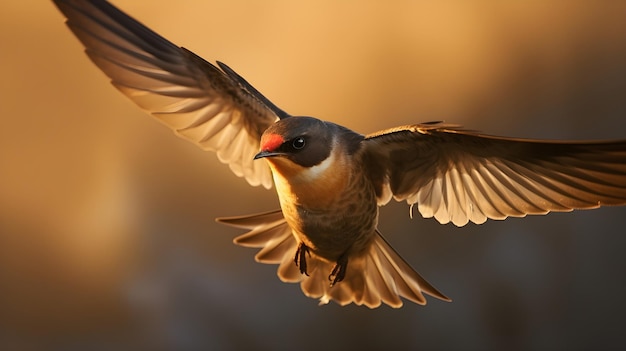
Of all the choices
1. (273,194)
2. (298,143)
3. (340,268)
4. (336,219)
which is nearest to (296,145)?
(298,143)

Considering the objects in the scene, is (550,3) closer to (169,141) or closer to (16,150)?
(169,141)

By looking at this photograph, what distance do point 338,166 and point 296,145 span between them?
2.7 inches

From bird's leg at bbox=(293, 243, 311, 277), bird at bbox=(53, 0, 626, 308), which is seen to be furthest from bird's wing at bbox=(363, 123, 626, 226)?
bird's leg at bbox=(293, 243, 311, 277)

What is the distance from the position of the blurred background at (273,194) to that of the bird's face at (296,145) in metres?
0.85

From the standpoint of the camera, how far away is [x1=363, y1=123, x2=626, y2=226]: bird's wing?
0.77 metres

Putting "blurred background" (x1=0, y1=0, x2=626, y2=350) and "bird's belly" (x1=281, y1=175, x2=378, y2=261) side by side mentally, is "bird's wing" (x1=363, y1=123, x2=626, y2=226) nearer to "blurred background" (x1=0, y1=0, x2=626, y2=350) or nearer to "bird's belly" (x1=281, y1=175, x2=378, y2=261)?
"bird's belly" (x1=281, y1=175, x2=378, y2=261)

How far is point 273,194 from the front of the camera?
1.76 meters

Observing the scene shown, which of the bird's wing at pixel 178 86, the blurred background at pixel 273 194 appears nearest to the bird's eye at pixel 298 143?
the bird's wing at pixel 178 86

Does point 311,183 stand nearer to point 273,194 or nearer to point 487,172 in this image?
point 487,172

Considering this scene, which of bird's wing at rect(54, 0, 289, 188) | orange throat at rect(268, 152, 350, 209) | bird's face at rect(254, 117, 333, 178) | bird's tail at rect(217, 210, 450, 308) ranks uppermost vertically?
bird's wing at rect(54, 0, 289, 188)

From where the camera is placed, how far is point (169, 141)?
180 cm

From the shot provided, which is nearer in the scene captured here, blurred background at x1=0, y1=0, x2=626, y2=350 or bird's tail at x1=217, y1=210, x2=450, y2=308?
bird's tail at x1=217, y1=210, x2=450, y2=308

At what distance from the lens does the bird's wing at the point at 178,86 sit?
94cm

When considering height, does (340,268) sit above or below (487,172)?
below
